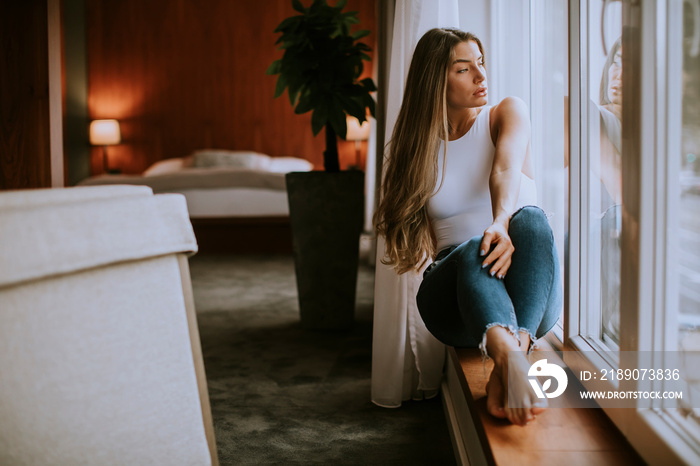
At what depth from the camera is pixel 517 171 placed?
1433 millimetres

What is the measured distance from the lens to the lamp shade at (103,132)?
→ 22.8 ft

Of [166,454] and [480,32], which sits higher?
[480,32]

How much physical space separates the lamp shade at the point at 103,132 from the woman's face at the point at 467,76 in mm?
6216

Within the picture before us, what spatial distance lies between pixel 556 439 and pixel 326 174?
197 centimetres

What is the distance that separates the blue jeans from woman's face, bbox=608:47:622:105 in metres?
0.28

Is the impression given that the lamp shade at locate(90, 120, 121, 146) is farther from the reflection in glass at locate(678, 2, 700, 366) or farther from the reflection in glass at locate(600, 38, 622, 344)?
the reflection in glass at locate(678, 2, 700, 366)

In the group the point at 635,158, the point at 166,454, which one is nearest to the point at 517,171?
the point at 635,158

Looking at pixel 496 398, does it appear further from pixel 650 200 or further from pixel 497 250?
pixel 650 200

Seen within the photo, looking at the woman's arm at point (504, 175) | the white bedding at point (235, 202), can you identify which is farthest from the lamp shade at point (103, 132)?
the woman's arm at point (504, 175)

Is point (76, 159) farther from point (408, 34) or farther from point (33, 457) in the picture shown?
point (33, 457)

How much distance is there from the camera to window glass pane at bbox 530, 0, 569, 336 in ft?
5.57

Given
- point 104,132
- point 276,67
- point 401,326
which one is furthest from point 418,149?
point 104,132

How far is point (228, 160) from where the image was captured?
257 inches

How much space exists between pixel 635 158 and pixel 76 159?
699 cm
